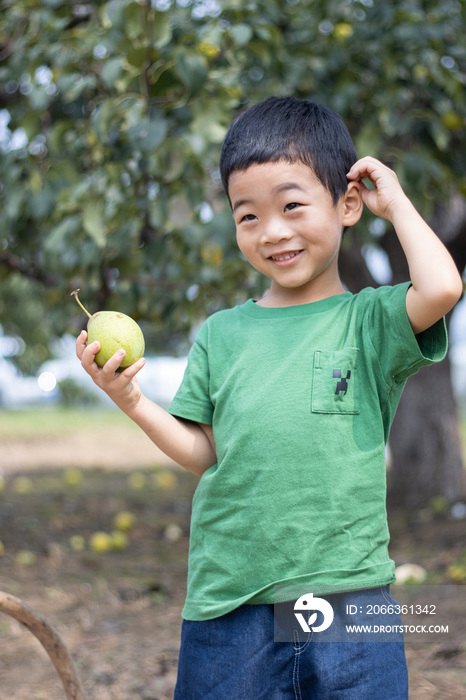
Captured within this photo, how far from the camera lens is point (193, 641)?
117 cm

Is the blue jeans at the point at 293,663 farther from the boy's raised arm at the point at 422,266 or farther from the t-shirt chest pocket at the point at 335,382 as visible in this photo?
the boy's raised arm at the point at 422,266

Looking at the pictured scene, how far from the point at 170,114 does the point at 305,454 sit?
1415 mm

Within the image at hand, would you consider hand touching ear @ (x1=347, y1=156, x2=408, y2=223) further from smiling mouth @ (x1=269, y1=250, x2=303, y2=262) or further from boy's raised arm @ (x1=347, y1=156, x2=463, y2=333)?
smiling mouth @ (x1=269, y1=250, x2=303, y2=262)

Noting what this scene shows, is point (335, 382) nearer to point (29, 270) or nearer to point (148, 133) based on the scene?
point (148, 133)

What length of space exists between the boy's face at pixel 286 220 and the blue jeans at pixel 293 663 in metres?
0.51

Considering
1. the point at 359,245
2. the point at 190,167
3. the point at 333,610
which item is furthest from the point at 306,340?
the point at 359,245

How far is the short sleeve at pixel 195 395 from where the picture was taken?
1.24 meters

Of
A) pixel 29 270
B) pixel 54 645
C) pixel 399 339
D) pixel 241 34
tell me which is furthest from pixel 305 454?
pixel 29 270

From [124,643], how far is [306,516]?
5.75ft

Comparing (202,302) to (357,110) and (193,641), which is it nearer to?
(357,110)

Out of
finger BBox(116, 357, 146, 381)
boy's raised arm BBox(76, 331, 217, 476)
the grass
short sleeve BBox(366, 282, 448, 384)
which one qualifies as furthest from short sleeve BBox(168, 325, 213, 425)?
the grass

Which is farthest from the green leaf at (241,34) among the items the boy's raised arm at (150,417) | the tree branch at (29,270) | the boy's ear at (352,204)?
the tree branch at (29,270)

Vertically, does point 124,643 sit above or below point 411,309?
below

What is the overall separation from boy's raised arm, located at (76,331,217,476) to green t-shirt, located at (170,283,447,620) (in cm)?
5
